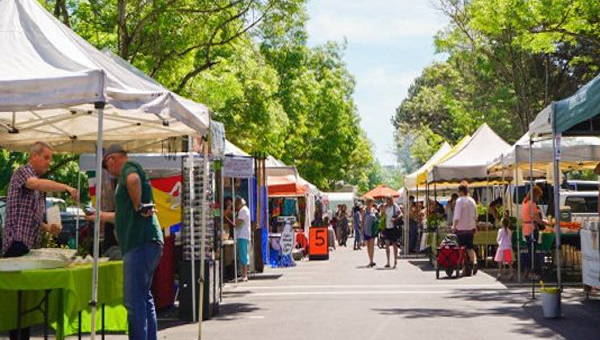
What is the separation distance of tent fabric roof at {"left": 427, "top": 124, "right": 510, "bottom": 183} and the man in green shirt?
54.4ft

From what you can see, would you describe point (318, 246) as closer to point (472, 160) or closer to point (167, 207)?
point (472, 160)

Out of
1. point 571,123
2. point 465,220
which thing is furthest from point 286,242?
point 571,123

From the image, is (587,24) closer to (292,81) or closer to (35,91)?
(35,91)

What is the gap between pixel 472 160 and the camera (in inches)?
1041

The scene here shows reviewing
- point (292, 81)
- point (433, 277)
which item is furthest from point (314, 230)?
point (292, 81)

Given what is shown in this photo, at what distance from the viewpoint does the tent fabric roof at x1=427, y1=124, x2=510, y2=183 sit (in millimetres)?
25188

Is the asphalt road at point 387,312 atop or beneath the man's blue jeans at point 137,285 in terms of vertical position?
beneath

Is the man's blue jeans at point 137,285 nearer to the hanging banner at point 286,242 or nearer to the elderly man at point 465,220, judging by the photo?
the elderly man at point 465,220

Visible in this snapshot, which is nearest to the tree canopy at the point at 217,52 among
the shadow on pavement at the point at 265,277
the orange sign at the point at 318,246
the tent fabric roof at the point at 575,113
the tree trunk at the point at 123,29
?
the tree trunk at the point at 123,29

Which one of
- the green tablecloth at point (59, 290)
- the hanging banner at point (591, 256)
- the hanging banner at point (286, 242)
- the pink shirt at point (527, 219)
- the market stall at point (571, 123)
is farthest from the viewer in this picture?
the hanging banner at point (286, 242)

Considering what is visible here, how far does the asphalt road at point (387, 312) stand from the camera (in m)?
12.1

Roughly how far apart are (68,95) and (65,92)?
4cm

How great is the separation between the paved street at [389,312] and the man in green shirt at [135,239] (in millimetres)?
2839

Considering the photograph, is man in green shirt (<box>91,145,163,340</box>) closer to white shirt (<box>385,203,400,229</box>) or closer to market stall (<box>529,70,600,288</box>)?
market stall (<box>529,70,600,288</box>)
